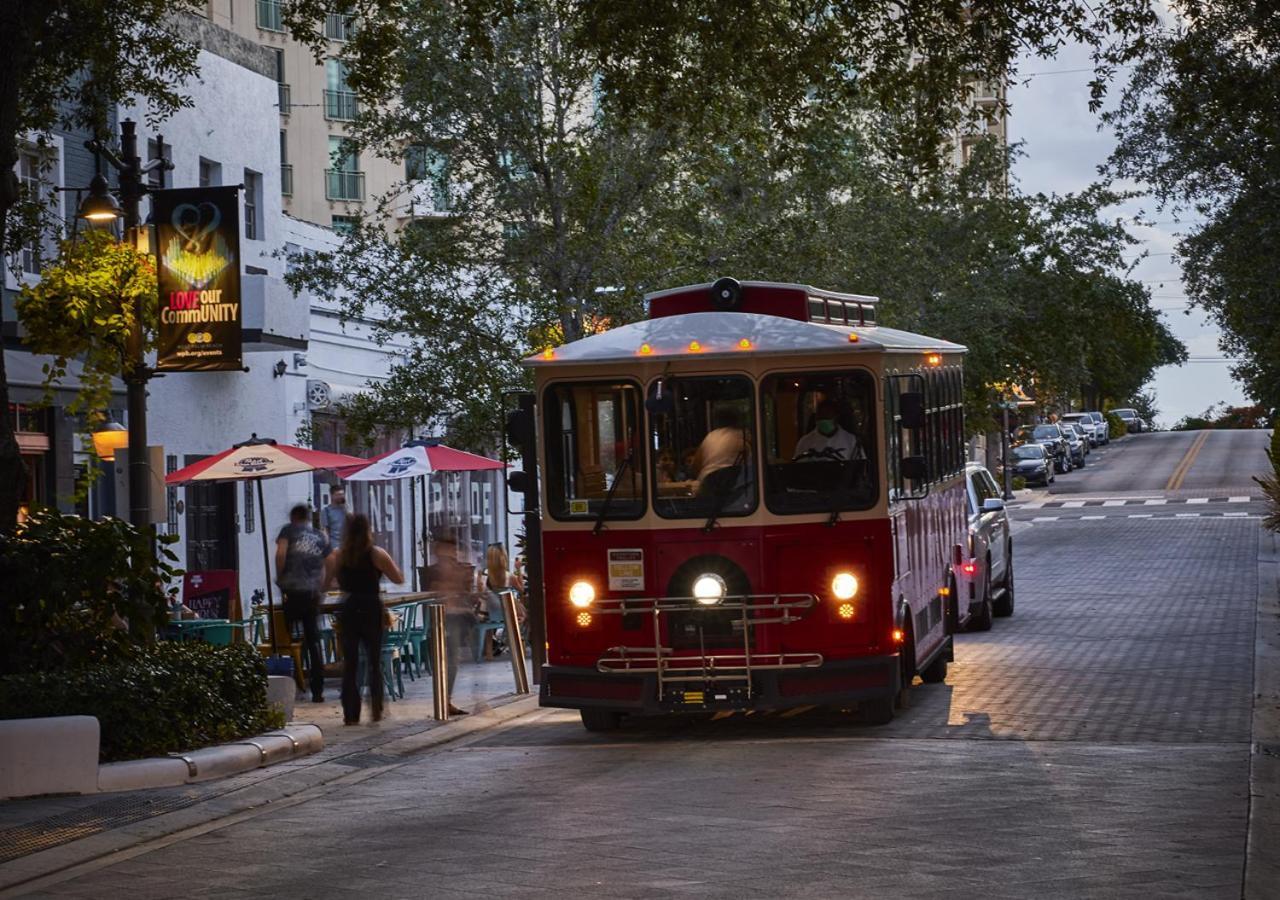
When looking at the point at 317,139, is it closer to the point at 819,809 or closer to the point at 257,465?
the point at 257,465

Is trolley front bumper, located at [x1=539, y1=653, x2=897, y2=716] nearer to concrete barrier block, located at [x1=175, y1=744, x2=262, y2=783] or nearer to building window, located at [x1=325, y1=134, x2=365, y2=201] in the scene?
concrete barrier block, located at [x1=175, y1=744, x2=262, y2=783]

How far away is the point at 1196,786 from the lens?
12.2 m

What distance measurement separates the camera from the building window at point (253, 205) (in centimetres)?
3284

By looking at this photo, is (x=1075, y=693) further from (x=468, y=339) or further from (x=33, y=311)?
(x=468, y=339)

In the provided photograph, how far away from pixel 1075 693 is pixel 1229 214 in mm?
15212

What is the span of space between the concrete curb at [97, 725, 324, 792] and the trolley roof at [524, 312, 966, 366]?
3196 mm

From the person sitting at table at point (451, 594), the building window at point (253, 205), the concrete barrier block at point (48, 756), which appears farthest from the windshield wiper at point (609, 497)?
the building window at point (253, 205)

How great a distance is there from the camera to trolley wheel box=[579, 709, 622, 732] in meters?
16.1

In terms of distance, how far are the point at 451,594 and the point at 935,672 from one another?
170 inches

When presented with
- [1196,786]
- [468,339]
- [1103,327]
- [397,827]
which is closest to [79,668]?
[397,827]

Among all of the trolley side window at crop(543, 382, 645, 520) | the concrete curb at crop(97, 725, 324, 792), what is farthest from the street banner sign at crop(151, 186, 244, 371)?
the concrete curb at crop(97, 725, 324, 792)

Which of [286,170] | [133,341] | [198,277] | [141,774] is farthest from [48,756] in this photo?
[286,170]

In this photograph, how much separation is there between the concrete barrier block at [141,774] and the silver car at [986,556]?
10803 mm

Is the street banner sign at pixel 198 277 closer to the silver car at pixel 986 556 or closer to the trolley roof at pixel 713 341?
the trolley roof at pixel 713 341
